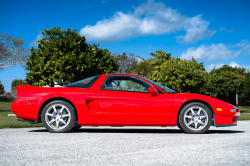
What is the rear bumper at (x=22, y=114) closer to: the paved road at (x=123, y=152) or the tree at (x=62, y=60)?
the paved road at (x=123, y=152)

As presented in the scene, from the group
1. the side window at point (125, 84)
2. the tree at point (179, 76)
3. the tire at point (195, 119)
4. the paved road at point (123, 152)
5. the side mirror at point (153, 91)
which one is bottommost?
the paved road at point (123, 152)

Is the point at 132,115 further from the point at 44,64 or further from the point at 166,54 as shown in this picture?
the point at 166,54

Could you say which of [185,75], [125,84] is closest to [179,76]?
[185,75]

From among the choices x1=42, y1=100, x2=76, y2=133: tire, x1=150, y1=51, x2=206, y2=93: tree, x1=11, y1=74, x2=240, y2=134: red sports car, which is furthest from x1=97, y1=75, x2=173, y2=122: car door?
x1=150, y1=51, x2=206, y2=93: tree

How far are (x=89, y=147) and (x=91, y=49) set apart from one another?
76.6ft

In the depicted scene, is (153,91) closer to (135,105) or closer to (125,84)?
(135,105)

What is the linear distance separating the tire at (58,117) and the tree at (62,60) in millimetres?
17871

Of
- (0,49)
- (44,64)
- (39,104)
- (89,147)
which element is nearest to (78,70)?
(44,64)

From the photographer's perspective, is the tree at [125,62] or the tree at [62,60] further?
the tree at [125,62]

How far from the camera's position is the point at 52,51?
81.7 ft

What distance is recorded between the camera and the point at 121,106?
19.1 feet

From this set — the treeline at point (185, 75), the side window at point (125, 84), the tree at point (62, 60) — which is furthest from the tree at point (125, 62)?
the side window at point (125, 84)

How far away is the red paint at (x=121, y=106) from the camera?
5785 millimetres

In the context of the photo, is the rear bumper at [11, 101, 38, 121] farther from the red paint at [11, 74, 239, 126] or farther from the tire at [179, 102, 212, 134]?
the tire at [179, 102, 212, 134]
